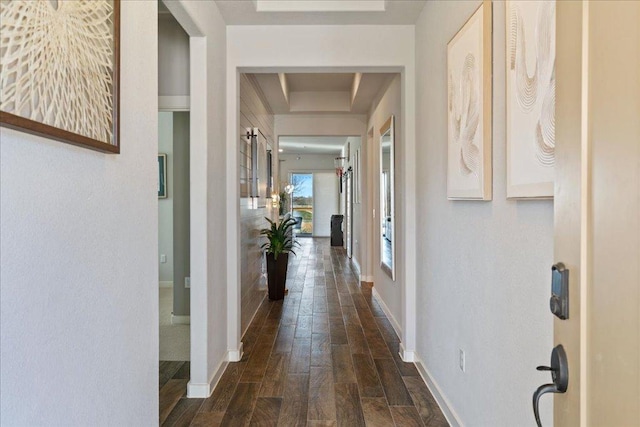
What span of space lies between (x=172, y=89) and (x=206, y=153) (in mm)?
909

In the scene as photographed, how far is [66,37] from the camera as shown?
3.25ft

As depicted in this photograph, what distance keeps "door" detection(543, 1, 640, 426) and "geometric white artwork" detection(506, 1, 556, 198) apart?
418 millimetres

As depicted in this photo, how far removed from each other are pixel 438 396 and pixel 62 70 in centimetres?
244

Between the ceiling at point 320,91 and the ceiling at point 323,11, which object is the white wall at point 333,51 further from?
the ceiling at point 320,91

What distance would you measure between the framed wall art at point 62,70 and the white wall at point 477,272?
4.67ft

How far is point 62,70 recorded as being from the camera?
3.19ft

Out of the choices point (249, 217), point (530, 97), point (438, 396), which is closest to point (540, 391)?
point (530, 97)

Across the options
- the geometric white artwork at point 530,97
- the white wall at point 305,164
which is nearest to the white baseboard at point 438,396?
the geometric white artwork at point 530,97

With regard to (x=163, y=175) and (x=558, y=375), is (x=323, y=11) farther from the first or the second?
(x=163, y=175)

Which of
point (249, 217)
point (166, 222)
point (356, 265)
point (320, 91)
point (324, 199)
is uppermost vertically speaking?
point (320, 91)

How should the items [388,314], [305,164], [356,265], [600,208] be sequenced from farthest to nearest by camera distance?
[305,164] < [356,265] < [388,314] < [600,208]

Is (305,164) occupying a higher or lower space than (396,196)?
higher

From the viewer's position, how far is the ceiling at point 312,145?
9242 mm

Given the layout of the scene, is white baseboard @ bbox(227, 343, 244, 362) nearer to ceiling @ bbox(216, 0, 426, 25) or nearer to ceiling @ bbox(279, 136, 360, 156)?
ceiling @ bbox(216, 0, 426, 25)
